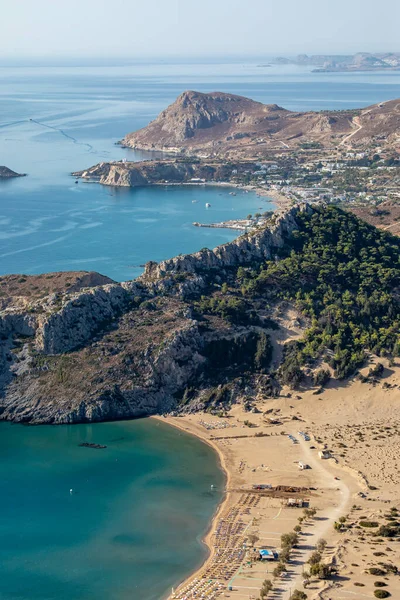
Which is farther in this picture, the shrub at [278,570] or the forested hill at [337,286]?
the forested hill at [337,286]

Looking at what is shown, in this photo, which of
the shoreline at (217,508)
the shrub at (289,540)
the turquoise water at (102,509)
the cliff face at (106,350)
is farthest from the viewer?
the cliff face at (106,350)

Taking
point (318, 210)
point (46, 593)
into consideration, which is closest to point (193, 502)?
point (46, 593)

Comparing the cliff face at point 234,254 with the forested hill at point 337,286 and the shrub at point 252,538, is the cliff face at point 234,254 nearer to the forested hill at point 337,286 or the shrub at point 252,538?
the forested hill at point 337,286

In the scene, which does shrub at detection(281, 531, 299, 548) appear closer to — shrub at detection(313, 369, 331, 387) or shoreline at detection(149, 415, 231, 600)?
shoreline at detection(149, 415, 231, 600)

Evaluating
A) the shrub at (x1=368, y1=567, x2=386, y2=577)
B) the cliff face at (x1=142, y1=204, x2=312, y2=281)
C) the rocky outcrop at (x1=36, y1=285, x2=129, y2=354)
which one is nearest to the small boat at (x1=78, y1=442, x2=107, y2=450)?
the rocky outcrop at (x1=36, y1=285, x2=129, y2=354)

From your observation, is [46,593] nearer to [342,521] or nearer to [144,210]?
[342,521]

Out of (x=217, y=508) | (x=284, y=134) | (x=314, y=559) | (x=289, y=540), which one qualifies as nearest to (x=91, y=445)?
(x=217, y=508)

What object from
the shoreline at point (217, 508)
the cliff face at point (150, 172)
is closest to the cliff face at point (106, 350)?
the shoreline at point (217, 508)
